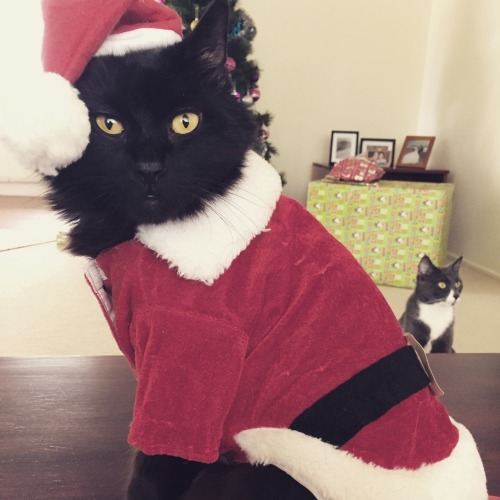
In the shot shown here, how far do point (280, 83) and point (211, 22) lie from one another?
270cm

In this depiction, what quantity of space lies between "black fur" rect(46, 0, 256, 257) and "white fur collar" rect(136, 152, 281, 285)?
13 millimetres

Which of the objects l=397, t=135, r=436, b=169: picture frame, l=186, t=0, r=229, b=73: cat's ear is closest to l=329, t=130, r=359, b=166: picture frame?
l=397, t=135, r=436, b=169: picture frame

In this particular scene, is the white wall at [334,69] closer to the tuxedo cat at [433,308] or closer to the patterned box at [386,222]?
the patterned box at [386,222]

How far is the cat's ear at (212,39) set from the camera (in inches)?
18.8

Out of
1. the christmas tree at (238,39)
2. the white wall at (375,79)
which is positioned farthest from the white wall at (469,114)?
the christmas tree at (238,39)

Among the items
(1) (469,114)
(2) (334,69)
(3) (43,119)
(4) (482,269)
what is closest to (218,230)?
(3) (43,119)

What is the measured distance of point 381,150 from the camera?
9.83 ft

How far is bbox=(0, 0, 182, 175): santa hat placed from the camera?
409mm

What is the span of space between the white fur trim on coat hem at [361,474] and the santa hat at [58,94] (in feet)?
1.19

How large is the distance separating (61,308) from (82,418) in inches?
51.7

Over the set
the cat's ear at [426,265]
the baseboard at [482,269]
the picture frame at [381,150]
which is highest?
the picture frame at [381,150]

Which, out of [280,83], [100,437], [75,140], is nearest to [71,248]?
[75,140]

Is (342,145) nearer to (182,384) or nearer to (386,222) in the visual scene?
(386,222)

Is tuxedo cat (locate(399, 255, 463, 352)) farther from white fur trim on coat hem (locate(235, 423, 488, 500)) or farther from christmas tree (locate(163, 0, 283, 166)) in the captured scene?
white fur trim on coat hem (locate(235, 423, 488, 500))
